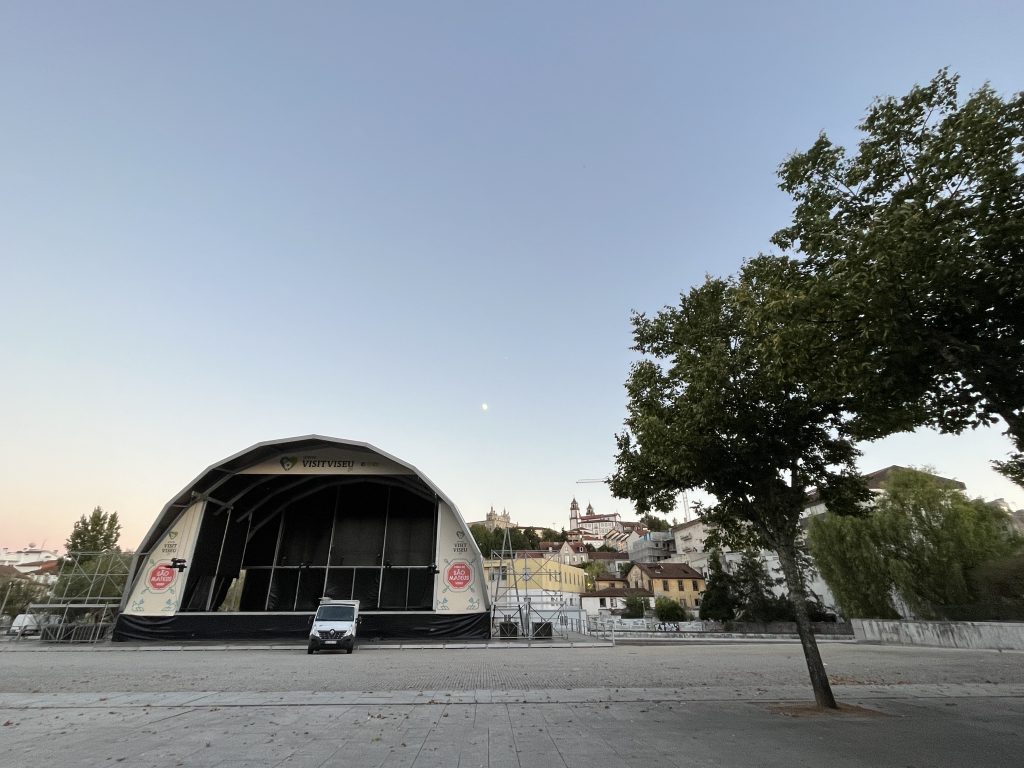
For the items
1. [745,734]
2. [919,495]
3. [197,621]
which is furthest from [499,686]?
[919,495]

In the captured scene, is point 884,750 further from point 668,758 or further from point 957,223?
point 957,223

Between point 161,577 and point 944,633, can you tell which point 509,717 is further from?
point 944,633

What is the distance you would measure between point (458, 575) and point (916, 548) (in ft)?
79.7

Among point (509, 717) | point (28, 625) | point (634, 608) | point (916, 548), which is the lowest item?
point (509, 717)

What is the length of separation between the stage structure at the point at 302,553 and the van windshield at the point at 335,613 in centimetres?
477

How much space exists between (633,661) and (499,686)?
7041 mm

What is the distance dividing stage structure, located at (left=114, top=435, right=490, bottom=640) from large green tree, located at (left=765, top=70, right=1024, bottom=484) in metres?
21.5

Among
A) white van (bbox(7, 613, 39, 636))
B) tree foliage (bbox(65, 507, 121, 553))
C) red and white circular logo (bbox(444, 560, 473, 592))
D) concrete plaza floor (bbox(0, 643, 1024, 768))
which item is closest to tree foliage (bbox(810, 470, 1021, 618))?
concrete plaza floor (bbox(0, 643, 1024, 768))

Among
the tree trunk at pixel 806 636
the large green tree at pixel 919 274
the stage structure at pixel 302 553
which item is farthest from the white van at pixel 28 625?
the large green tree at pixel 919 274

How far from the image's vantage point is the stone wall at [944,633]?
20.3 m

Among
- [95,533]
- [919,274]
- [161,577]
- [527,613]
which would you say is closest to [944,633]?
[527,613]

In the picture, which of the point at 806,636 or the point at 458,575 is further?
the point at 458,575

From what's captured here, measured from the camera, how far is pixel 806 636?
8.51 metres

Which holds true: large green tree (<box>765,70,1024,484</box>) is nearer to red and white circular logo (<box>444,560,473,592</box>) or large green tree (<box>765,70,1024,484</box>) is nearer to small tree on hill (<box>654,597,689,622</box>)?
red and white circular logo (<box>444,560,473,592</box>)
